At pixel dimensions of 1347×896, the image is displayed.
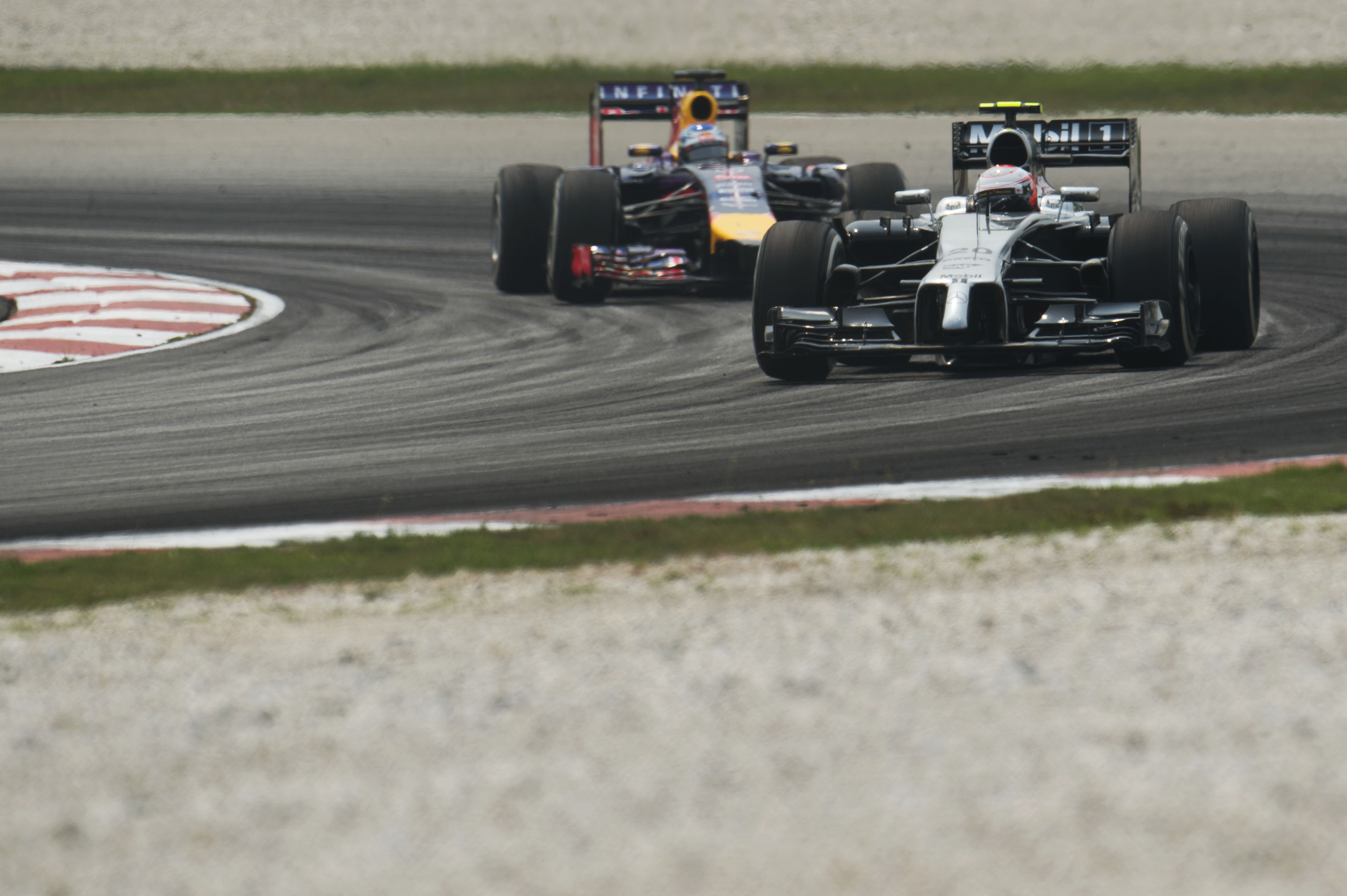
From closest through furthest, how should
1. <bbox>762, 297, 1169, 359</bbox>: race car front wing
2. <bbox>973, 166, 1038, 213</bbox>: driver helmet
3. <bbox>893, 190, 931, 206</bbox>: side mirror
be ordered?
<bbox>762, 297, 1169, 359</bbox>: race car front wing < <bbox>973, 166, 1038, 213</bbox>: driver helmet < <bbox>893, 190, 931, 206</bbox>: side mirror

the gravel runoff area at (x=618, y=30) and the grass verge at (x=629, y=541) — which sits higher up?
the gravel runoff area at (x=618, y=30)

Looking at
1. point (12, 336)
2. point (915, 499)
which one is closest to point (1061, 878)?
point (915, 499)

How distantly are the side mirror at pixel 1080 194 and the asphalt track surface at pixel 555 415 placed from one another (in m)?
1.04

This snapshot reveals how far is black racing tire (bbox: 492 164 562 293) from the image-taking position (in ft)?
45.1

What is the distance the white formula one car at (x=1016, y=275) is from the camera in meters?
9.05

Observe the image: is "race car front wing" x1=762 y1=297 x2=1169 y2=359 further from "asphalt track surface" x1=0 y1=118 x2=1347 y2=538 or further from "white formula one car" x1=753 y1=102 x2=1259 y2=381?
"asphalt track surface" x1=0 y1=118 x2=1347 y2=538

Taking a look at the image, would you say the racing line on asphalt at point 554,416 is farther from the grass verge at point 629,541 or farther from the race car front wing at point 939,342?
the grass verge at point 629,541

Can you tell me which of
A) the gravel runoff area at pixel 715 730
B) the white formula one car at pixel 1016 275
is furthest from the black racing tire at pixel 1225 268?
the gravel runoff area at pixel 715 730

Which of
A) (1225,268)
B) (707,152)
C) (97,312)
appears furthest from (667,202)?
(1225,268)

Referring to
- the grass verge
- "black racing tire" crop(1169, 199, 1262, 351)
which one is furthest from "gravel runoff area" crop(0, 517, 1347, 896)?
"black racing tire" crop(1169, 199, 1262, 351)

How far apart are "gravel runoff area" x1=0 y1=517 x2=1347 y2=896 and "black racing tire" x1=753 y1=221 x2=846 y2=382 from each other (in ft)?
12.8

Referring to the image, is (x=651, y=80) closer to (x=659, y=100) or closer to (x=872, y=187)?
(x=659, y=100)

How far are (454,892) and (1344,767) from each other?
1.88 metres

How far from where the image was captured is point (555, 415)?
8.70m
